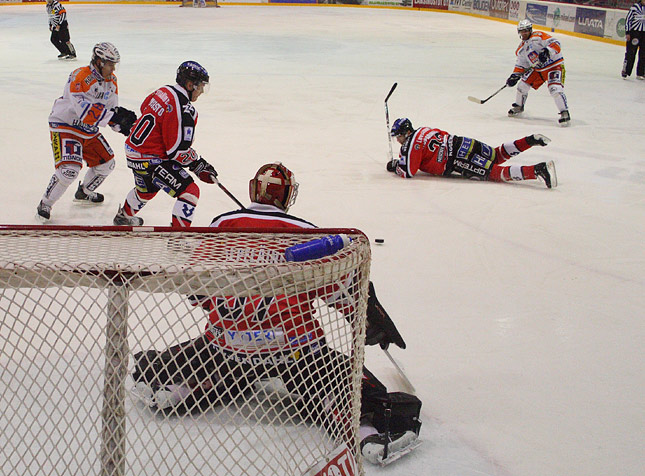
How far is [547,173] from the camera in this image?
5375 millimetres

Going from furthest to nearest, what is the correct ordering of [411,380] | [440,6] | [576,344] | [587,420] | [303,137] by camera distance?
1. [440,6]
2. [303,137]
3. [576,344]
4. [411,380]
5. [587,420]

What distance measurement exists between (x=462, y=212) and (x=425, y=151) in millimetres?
801

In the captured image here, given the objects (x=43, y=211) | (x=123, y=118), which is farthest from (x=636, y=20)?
(x=43, y=211)

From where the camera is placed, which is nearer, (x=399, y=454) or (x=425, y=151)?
(x=399, y=454)

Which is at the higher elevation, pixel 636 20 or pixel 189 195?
pixel 636 20

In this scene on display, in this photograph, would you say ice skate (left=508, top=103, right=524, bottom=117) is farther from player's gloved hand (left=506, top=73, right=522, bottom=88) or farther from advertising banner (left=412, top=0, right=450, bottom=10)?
advertising banner (left=412, top=0, right=450, bottom=10)

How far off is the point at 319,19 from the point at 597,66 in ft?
25.5

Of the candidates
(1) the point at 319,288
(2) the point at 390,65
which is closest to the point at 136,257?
(1) the point at 319,288

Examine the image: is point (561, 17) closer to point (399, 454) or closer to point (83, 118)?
point (83, 118)

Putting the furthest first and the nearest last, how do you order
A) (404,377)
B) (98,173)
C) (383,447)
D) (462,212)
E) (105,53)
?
(462,212) → (98,173) → (105,53) → (404,377) → (383,447)

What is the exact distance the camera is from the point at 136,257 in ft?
5.78

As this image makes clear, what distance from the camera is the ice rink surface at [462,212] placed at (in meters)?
2.66

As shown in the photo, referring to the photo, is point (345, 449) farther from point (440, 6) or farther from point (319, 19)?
point (440, 6)

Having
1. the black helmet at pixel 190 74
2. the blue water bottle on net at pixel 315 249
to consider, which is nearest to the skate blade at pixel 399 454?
the blue water bottle on net at pixel 315 249
